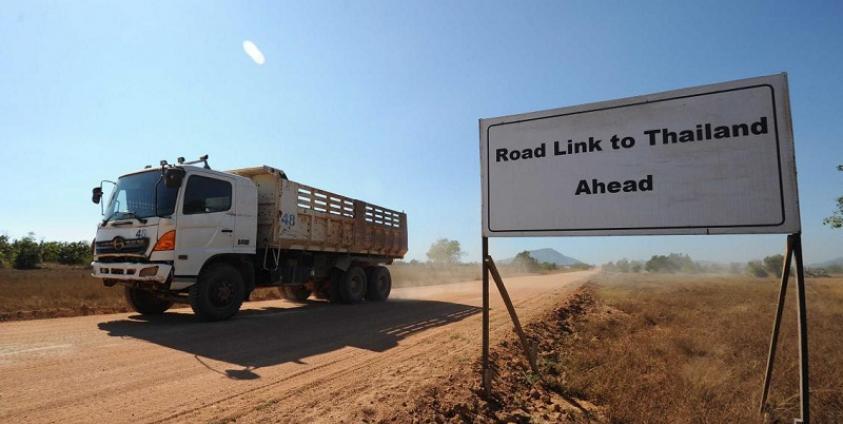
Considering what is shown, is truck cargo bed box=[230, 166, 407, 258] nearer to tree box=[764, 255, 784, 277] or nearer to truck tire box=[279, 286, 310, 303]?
truck tire box=[279, 286, 310, 303]

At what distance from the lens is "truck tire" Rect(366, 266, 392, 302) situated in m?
13.4

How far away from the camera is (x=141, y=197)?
25.3 feet

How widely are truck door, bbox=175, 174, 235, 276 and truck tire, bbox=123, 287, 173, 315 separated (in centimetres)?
211

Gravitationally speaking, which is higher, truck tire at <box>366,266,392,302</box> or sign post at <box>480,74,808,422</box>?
sign post at <box>480,74,808,422</box>

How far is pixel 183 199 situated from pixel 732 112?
826 cm

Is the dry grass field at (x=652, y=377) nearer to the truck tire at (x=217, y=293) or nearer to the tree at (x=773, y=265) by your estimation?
the truck tire at (x=217, y=293)

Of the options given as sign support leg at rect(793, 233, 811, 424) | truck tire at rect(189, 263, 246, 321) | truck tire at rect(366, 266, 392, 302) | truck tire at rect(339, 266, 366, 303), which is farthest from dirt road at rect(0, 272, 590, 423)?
truck tire at rect(366, 266, 392, 302)

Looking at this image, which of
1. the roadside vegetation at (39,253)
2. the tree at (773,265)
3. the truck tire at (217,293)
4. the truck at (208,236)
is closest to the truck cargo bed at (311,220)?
the truck at (208,236)

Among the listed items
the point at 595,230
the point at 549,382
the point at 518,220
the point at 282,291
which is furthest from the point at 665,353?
the point at 282,291

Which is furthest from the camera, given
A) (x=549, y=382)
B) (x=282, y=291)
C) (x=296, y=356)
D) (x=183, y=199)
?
(x=282, y=291)

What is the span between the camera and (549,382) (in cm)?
461

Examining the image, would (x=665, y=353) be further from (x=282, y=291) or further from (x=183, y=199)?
(x=282, y=291)

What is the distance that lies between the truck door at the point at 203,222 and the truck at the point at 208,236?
0.02 meters

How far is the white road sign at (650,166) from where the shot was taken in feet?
11.4
